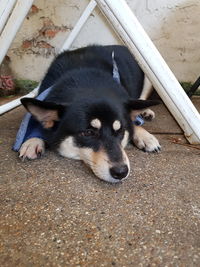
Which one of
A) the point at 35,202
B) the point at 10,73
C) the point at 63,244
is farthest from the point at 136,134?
the point at 10,73

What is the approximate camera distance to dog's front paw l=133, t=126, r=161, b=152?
6.84 feet

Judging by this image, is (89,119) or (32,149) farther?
(32,149)

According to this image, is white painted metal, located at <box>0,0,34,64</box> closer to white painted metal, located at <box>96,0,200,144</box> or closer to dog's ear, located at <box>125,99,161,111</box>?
white painted metal, located at <box>96,0,200,144</box>

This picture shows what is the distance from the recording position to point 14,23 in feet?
6.39

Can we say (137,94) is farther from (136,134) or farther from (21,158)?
(21,158)

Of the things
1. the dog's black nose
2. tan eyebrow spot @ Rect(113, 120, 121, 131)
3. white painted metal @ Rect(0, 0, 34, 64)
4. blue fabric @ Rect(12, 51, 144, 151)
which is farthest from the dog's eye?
white painted metal @ Rect(0, 0, 34, 64)

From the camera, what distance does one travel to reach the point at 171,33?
3301mm

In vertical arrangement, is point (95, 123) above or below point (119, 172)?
above

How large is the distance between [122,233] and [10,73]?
2.91m

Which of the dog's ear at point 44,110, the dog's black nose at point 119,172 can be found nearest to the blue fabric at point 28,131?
the dog's ear at point 44,110

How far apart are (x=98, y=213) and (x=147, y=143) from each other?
82 cm

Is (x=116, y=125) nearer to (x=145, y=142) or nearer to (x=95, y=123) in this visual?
(x=95, y=123)

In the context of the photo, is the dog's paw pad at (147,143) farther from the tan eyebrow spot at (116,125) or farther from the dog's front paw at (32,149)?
the dog's front paw at (32,149)

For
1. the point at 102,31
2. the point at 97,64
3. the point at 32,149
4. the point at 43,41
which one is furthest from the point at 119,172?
the point at 43,41
